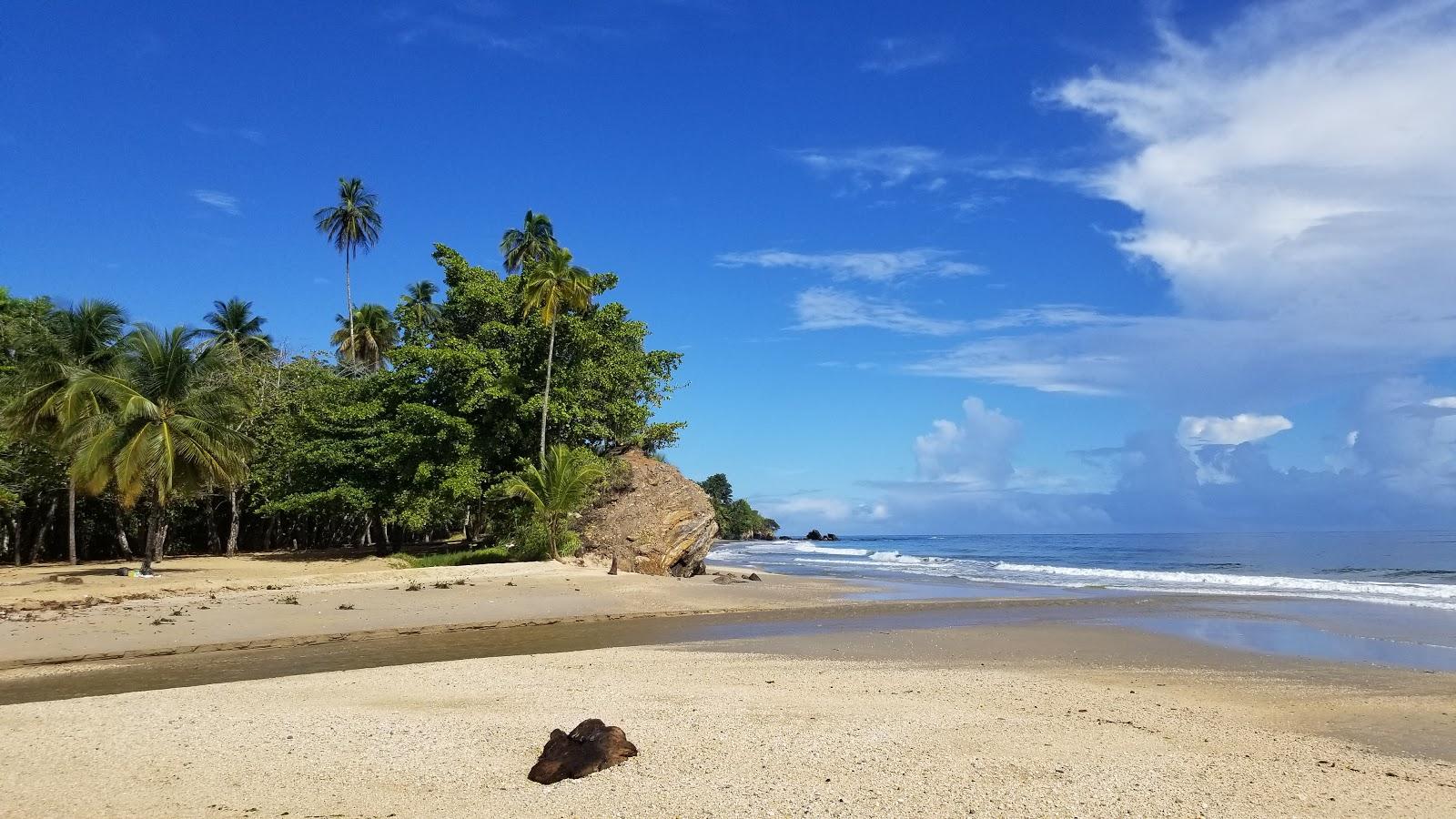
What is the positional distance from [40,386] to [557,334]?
1576 centimetres

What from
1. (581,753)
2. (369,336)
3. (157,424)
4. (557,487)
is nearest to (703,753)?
(581,753)

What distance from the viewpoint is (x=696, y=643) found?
542 inches

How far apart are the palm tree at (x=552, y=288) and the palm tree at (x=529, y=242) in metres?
23.6

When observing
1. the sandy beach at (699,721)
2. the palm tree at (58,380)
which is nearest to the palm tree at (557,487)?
the sandy beach at (699,721)

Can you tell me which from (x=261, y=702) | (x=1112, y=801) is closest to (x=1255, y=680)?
(x=1112, y=801)

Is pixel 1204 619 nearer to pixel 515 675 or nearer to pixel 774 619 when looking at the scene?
pixel 774 619

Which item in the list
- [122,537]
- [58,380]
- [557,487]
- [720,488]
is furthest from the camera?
[720,488]

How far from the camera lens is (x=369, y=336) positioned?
183 feet

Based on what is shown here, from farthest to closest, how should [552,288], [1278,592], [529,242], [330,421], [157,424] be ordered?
[529,242] < [330,421] < [552,288] < [1278,592] < [157,424]

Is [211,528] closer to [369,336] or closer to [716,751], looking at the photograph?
[369,336]

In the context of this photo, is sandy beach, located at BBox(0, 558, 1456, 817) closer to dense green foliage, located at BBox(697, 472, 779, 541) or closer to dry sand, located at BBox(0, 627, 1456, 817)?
dry sand, located at BBox(0, 627, 1456, 817)

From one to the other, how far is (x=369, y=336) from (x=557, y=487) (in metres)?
36.0

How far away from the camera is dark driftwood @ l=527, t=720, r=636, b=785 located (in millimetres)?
5879

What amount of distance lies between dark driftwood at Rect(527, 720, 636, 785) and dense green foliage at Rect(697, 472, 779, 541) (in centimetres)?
10248
